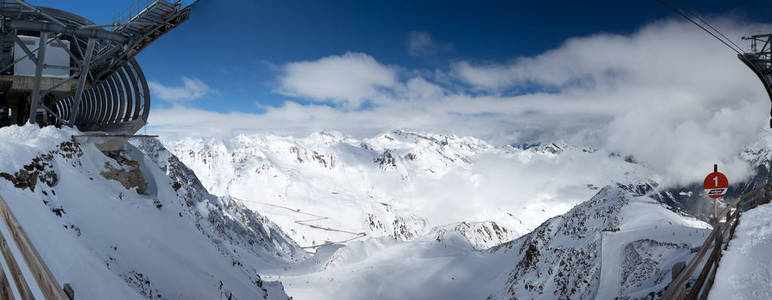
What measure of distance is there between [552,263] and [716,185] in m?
14.3

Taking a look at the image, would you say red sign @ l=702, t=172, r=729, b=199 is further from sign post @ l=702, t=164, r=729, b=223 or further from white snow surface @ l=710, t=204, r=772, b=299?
white snow surface @ l=710, t=204, r=772, b=299

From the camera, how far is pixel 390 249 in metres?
60.9

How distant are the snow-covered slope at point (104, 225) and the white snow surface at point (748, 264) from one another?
43.9 ft

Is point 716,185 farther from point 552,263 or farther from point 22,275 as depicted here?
point 22,275

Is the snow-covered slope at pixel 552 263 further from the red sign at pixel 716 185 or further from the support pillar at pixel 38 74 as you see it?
the support pillar at pixel 38 74

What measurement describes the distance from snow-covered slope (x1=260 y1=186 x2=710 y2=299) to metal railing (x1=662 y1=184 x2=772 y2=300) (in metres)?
3.00

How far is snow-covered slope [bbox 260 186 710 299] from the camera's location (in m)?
16.8

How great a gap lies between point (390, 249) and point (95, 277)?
53.5m

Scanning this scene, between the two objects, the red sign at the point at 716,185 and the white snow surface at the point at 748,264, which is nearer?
the white snow surface at the point at 748,264

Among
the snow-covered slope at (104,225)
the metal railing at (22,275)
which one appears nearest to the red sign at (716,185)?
the metal railing at (22,275)

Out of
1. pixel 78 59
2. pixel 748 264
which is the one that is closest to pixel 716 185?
pixel 748 264

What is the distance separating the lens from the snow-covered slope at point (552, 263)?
16.8m

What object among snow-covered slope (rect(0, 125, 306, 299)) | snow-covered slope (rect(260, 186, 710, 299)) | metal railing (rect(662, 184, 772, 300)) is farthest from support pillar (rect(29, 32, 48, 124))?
snow-covered slope (rect(260, 186, 710, 299))

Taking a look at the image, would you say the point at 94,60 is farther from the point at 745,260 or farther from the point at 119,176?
the point at 745,260
